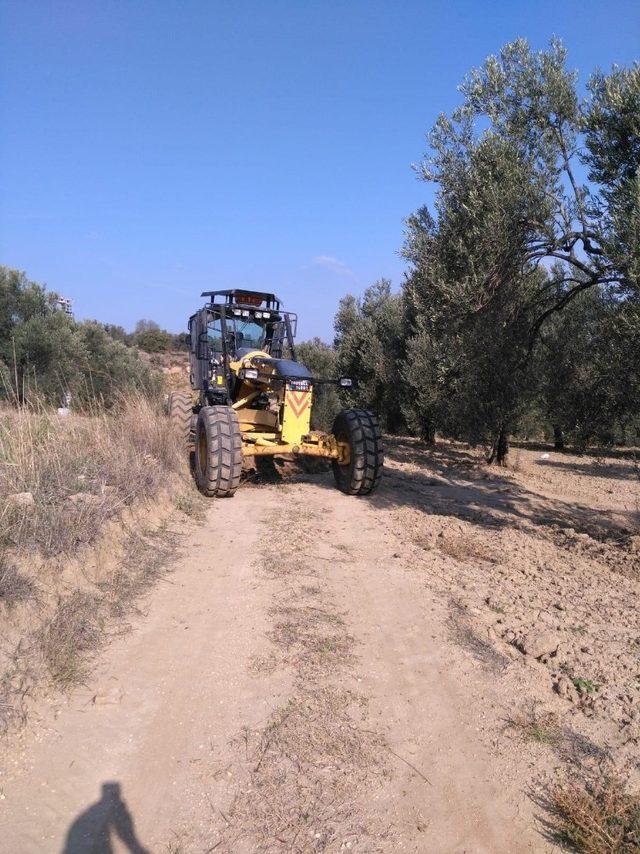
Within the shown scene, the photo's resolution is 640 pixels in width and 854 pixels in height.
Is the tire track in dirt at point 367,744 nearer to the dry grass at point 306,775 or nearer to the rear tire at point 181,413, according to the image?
the dry grass at point 306,775

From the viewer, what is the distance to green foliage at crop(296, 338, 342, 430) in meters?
17.7

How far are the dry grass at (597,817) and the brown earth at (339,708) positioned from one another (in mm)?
89

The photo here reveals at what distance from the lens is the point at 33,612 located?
3770 millimetres

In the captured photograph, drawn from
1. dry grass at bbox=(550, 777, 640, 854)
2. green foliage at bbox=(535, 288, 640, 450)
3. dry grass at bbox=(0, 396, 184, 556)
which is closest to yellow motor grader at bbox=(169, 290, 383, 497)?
dry grass at bbox=(0, 396, 184, 556)

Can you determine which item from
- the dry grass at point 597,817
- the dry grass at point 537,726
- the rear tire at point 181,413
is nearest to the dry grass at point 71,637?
the dry grass at point 537,726

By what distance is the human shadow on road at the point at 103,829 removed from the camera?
2.38 metres

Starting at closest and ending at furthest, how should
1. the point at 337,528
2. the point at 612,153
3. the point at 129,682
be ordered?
the point at 129,682
the point at 612,153
the point at 337,528

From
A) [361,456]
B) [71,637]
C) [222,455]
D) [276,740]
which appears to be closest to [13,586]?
[71,637]

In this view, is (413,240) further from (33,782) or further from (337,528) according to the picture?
(33,782)

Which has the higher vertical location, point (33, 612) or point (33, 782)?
point (33, 612)

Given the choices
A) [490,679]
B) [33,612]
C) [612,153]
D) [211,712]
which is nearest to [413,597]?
[490,679]

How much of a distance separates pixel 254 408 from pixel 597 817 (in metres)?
8.24

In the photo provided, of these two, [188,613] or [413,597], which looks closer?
[188,613]

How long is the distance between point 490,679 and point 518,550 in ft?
9.92
